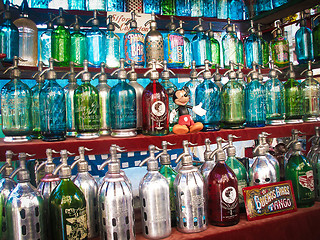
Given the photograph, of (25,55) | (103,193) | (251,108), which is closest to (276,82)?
(251,108)

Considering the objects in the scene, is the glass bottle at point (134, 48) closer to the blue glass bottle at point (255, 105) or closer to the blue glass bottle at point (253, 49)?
the blue glass bottle at point (255, 105)

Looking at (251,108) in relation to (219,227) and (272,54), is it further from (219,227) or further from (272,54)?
(219,227)

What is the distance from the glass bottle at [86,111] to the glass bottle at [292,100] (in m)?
1.33

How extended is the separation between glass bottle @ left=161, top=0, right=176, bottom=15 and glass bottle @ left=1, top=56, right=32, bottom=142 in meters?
1.18

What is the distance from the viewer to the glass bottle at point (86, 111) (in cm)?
153

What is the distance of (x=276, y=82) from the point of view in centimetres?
206

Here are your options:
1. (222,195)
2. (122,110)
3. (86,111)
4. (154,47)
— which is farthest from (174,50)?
(222,195)

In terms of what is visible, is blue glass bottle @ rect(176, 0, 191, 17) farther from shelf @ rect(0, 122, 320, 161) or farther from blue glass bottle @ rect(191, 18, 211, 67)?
shelf @ rect(0, 122, 320, 161)

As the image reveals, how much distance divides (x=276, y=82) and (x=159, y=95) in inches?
36.6

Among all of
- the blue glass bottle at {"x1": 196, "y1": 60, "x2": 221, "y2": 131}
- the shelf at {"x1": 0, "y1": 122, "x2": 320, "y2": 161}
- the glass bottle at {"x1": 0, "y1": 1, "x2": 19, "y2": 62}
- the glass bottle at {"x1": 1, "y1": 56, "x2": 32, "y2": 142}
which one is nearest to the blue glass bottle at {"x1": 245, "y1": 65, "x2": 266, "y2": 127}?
the shelf at {"x1": 0, "y1": 122, "x2": 320, "y2": 161}

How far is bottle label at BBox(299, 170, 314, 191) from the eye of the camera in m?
Answer: 1.72

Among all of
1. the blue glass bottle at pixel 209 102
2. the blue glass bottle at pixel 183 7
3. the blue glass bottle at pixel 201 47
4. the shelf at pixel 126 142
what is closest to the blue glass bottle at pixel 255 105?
the shelf at pixel 126 142

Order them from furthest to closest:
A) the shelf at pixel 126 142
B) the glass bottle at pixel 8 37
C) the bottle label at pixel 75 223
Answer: the glass bottle at pixel 8 37 → the shelf at pixel 126 142 → the bottle label at pixel 75 223

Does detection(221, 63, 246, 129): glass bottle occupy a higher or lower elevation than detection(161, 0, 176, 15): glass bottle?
lower
